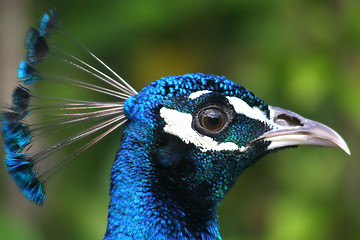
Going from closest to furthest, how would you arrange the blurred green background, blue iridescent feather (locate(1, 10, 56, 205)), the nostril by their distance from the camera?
1. blue iridescent feather (locate(1, 10, 56, 205))
2. the nostril
3. the blurred green background

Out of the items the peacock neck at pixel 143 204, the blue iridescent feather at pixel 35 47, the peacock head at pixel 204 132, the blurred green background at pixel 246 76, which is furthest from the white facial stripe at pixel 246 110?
the blurred green background at pixel 246 76

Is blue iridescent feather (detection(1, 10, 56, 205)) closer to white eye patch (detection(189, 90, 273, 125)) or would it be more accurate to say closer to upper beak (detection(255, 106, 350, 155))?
white eye patch (detection(189, 90, 273, 125))

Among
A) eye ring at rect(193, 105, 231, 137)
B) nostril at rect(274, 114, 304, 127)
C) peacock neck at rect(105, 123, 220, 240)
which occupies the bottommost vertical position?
peacock neck at rect(105, 123, 220, 240)

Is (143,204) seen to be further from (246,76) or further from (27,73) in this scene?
(246,76)

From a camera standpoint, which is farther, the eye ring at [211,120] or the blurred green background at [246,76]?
the blurred green background at [246,76]

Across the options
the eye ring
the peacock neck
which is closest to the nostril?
the eye ring

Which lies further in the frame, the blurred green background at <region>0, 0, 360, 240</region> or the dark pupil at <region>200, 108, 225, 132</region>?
the blurred green background at <region>0, 0, 360, 240</region>

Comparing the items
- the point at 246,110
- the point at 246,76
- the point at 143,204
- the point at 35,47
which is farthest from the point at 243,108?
the point at 246,76

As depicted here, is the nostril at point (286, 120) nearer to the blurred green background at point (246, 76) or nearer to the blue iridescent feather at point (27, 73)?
the blue iridescent feather at point (27, 73)
